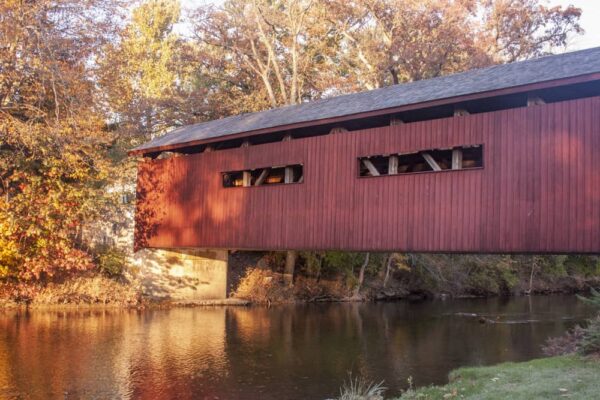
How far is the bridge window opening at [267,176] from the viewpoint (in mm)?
15008

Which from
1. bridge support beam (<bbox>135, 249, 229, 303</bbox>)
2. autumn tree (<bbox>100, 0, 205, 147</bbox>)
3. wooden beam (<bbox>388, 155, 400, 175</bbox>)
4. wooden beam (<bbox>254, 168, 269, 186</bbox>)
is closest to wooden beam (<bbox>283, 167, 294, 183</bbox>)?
wooden beam (<bbox>254, 168, 269, 186</bbox>)

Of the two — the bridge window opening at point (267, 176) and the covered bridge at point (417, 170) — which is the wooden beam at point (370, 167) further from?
the bridge window opening at point (267, 176)

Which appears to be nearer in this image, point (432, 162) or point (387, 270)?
point (432, 162)

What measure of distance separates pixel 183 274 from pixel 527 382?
576 inches

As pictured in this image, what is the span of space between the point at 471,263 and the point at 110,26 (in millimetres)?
18494

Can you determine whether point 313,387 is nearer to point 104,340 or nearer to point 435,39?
point 104,340

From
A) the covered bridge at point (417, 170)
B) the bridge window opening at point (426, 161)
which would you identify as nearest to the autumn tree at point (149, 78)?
the covered bridge at point (417, 170)

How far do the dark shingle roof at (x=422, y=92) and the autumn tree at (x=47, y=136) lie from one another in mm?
Answer: 2563

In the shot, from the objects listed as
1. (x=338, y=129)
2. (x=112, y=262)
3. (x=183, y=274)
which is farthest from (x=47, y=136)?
(x=338, y=129)

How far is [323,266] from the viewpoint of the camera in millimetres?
24766

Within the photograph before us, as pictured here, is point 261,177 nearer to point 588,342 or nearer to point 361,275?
point 588,342

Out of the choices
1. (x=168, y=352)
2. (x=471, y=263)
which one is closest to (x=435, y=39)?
Result: (x=471, y=263)

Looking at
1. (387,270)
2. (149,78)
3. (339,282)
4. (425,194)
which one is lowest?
(339,282)

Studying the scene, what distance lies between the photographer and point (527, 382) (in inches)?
310
